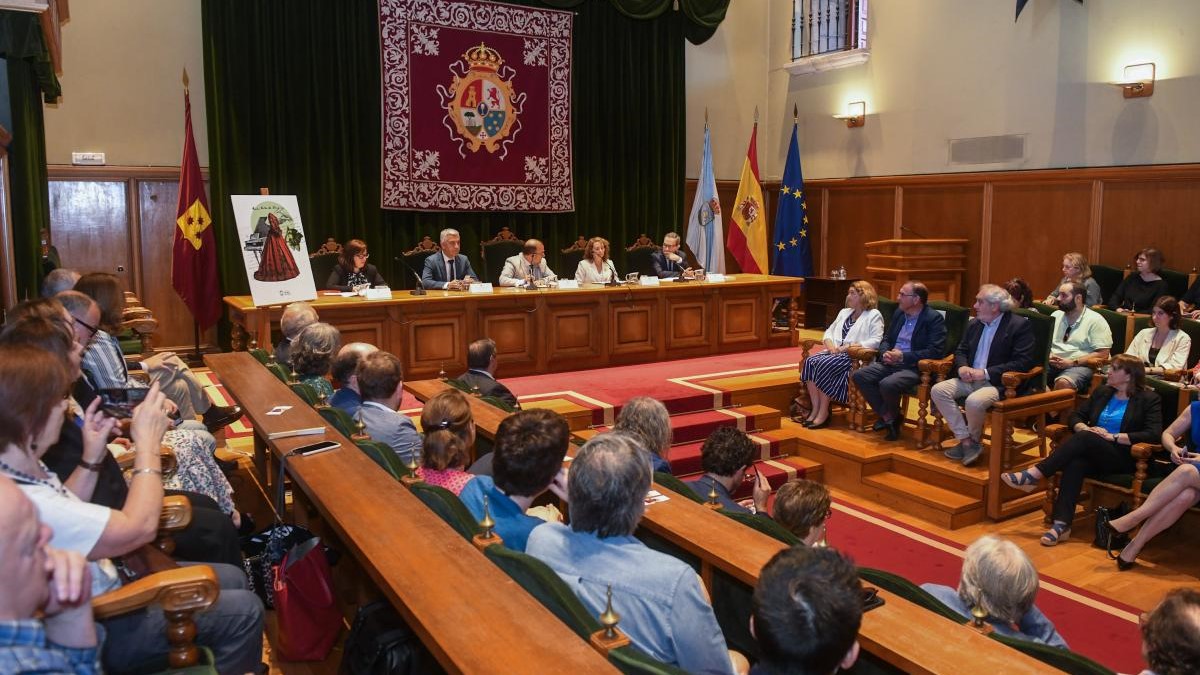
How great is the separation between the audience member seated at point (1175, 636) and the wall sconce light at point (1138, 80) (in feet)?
22.7

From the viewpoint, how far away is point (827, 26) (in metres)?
10.4

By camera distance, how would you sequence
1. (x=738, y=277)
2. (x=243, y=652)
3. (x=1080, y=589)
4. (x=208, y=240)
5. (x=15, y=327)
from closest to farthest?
(x=243, y=652) → (x=15, y=327) → (x=1080, y=589) → (x=208, y=240) → (x=738, y=277)

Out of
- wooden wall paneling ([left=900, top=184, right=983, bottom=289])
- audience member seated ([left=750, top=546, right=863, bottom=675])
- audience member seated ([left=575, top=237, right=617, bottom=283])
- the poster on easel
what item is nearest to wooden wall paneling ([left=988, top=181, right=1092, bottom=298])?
wooden wall paneling ([left=900, top=184, right=983, bottom=289])

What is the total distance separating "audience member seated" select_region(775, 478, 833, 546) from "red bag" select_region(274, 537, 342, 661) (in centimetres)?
138

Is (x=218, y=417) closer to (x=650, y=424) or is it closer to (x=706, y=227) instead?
(x=650, y=424)

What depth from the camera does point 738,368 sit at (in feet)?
23.5

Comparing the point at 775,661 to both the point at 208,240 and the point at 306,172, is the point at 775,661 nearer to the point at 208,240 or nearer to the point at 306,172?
the point at 208,240

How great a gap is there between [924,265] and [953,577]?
5.39 metres

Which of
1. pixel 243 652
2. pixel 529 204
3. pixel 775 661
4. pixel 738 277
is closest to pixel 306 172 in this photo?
pixel 529 204

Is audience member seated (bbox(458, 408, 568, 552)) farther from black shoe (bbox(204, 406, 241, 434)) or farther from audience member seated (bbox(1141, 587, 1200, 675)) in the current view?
black shoe (bbox(204, 406, 241, 434))

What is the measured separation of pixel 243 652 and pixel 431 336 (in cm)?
458

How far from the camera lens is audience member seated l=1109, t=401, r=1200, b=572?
412cm

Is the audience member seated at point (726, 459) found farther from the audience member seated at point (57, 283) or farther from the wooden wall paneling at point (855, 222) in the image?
the wooden wall paneling at point (855, 222)

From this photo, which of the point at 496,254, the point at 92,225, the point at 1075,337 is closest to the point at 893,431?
the point at 1075,337
